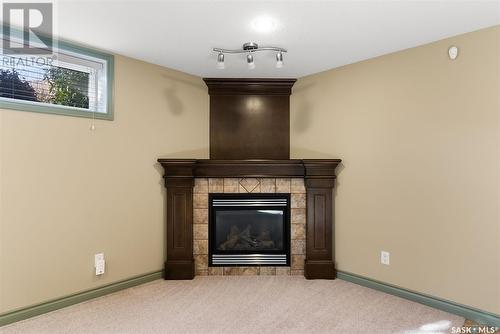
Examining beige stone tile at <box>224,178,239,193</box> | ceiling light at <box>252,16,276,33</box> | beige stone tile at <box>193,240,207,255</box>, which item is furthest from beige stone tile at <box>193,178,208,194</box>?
ceiling light at <box>252,16,276,33</box>

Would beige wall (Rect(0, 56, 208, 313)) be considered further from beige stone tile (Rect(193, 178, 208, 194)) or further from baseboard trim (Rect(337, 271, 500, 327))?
baseboard trim (Rect(337, 271, 500, 327))

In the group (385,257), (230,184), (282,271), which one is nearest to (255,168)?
(230,184)

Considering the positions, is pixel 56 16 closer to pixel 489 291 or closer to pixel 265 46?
pixel 265 46

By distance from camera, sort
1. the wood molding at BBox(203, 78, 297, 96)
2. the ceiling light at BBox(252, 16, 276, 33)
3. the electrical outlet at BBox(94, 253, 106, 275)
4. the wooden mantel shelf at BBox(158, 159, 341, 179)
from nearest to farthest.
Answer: the ceiling light at BBox(252, 16, 276, 33) < the electrical outlet at BBox(94, 253, 106, 275) < the wooden mantel shelf at BBox(158, 159, 341, 179) < the wood molding at BBox(203, 78, 297, 96)

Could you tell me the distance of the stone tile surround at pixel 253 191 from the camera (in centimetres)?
340

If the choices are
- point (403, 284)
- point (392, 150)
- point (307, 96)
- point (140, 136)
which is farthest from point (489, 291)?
point (140, 136)

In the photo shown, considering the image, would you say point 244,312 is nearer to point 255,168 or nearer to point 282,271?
point 282,271

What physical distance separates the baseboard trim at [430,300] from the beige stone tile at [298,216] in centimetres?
70

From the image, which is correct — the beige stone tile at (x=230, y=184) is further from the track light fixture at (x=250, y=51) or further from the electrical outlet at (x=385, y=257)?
the electrical outlet at (x=385, y=257)

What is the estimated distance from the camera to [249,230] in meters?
3.53

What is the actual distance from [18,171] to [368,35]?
9.97 feet

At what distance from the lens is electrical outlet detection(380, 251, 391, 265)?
2922mm

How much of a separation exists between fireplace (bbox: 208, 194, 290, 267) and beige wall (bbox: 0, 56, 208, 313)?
631mm

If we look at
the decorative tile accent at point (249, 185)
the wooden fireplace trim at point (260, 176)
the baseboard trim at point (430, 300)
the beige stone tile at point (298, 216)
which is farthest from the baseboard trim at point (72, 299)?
the baseboard trim at point (430, 300)
